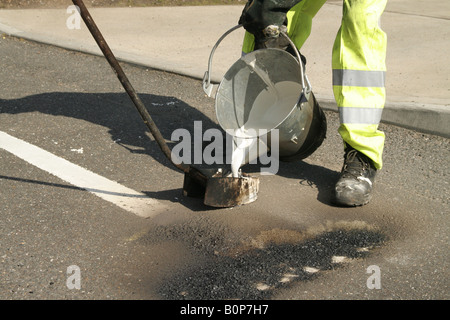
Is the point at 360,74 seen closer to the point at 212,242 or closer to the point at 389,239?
the point at 389,239

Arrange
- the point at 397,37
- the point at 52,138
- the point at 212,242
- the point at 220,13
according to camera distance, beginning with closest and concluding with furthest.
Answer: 1. the point at 212,242
2. the point at 52,138
3. the point at 397,37
4. the point at 220,13

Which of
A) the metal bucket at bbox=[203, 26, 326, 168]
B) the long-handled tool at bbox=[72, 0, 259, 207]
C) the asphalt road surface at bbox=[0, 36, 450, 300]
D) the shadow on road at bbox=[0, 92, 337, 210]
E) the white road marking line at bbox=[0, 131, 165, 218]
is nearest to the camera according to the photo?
the asphalt road surface at bbox=[0, 36, 450, 300]

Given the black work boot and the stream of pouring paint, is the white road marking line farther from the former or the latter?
the black work boot

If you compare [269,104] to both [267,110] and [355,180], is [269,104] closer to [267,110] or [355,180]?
[267,110]

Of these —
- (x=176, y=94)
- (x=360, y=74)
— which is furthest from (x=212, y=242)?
(x=176, y=94)

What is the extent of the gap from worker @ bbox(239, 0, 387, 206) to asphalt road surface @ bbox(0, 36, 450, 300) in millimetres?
155

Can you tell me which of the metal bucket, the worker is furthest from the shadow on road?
the worker

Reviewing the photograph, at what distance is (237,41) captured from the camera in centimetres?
684

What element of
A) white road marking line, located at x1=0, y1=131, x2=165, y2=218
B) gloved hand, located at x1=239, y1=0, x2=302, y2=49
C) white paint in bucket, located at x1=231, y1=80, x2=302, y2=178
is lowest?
white road marking line, located at x1=0, y1=131, x2=165, y2=218

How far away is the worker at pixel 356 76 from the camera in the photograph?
3412mm

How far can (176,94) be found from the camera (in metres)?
5.36

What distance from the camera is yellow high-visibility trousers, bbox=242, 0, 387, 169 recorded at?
3424 mm

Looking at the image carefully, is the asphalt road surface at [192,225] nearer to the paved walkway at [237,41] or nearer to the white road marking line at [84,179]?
the white road marking line at [84,179]

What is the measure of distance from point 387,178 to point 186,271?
1.55 metres
